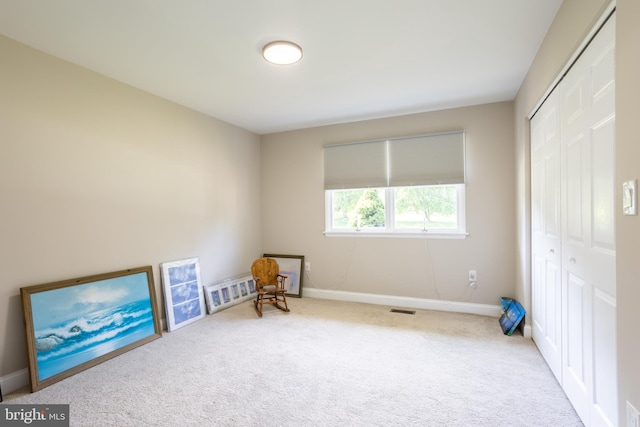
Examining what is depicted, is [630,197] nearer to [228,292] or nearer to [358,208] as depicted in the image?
[358,208]

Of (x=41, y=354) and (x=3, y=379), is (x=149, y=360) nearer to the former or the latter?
(x=41, y=354)

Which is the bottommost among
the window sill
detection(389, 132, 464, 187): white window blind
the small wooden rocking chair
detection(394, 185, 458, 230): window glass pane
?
the small wooden rocking chair

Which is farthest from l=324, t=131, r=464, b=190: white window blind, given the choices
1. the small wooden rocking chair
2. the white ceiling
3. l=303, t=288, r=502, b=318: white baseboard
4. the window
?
l=303, t=288, r=502, b=318: white baseboard

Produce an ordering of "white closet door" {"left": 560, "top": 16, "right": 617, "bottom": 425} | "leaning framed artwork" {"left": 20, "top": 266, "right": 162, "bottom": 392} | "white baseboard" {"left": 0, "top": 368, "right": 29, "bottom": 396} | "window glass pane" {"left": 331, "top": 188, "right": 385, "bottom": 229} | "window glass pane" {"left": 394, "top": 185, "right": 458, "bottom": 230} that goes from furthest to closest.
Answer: "window glass pane" {"left": 331, "top": 188, "right": 385, "bottom": 229}
"window glass pane" {"left": 394, "top": 185, "right": 458, "bottom": 230}
"leaning framed artwork" {"left": 20, "top": 266, "right": 162, "bottom": 392}
"white baseboard" {"left": 0, "top": 368, "right": 29, "bottom": 396}
"white closet door" {"left": 560, "top": 16, "right": 617, "bottom": 425}

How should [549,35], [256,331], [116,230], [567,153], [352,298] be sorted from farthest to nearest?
[352,298], [256,331], [116,230], [549,35], [567,153]

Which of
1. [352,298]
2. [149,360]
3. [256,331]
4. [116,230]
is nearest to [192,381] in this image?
[149,360]

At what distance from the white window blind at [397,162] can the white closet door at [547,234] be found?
3.25ft

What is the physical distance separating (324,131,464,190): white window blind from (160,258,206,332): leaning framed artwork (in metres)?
2.11

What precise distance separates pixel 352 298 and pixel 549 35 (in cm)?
344

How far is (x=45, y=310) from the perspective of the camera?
7.55 ft

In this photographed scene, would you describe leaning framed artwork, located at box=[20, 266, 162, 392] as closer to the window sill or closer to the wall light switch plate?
the window sill

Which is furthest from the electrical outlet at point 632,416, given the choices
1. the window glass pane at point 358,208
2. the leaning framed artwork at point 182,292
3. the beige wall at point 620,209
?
the leaning framed artwork at point 182,292

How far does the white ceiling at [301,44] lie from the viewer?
188 cm

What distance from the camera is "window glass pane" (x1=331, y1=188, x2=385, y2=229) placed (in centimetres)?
418
